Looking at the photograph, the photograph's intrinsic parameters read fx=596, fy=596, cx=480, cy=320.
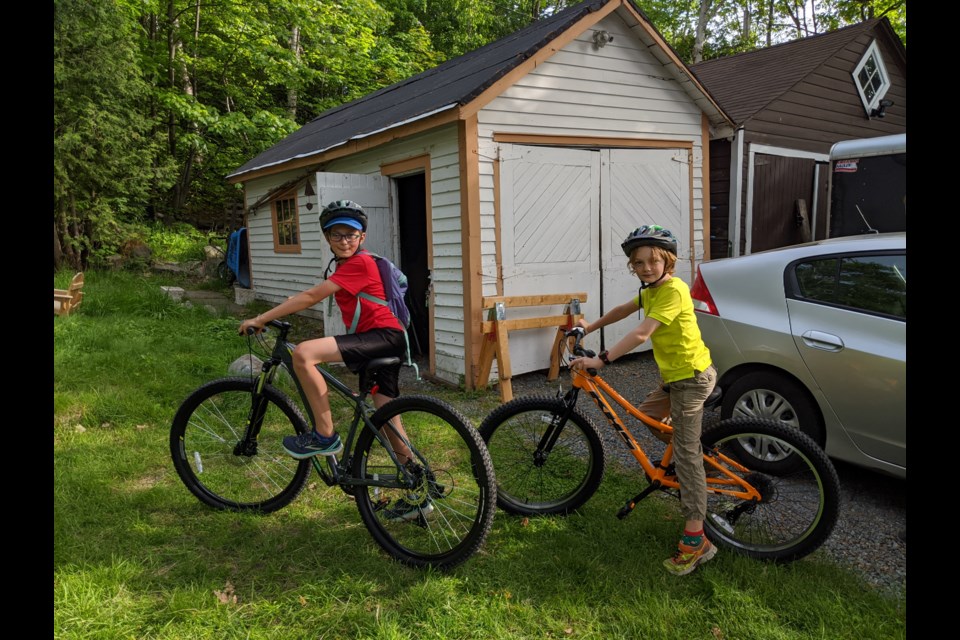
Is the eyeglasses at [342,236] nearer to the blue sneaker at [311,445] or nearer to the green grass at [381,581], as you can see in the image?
the blue sneaker at [311,445]

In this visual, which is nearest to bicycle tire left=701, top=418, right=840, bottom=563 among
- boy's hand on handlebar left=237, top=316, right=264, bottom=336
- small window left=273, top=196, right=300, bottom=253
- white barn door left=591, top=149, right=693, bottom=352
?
boy's hand on handlebar left=237, top=316, right=264, bottom=336

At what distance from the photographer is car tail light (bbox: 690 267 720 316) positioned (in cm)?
458

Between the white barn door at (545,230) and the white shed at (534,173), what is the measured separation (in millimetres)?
15

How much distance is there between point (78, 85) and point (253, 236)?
444 cm

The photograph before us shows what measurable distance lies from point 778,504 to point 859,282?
5.33 ft

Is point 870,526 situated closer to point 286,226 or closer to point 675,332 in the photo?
point 675,332

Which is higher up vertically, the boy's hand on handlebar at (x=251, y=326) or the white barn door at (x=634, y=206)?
the white barn door at (x=634, y=206)

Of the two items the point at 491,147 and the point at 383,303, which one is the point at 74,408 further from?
the point at 491,147

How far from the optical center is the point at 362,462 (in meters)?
3.23

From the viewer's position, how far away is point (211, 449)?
3805 millimetres

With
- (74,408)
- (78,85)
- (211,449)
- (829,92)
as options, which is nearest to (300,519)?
(211,449)

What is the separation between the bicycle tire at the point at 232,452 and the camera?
3581mm

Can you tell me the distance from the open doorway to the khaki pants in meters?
5.46

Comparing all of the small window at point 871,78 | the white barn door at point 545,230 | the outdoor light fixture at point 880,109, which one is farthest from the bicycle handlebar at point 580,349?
the outdoor light fixture at point 880,109
